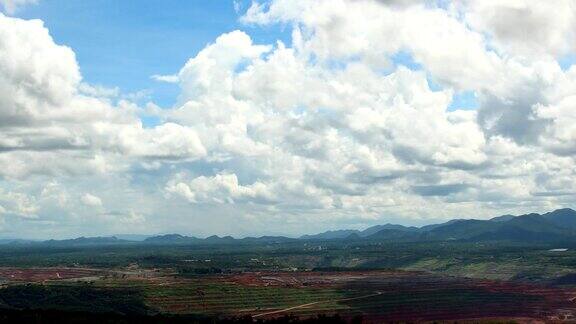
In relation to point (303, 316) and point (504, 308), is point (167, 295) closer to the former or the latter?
point (303, 316)

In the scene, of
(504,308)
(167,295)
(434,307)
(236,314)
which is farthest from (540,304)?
(167,295)

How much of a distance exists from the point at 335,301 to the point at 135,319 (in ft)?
264

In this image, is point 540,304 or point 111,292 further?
point 111,292

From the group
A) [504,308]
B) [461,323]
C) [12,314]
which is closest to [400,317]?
[461,323]

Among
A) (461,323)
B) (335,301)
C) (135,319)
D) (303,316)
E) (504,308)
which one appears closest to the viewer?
(135,319)

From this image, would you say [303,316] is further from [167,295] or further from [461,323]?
[167,295]

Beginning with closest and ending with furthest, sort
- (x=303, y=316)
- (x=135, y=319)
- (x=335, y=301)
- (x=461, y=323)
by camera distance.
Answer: (x=135, y=319) < (x=461, y=323) < (x=303, y=316) < (x=335, y=301)

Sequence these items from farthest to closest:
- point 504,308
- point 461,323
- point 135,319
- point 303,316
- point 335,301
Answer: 1. point 335,301
2. point 504,308
3. point 303,316
4. point 461,323
5. point 135,319

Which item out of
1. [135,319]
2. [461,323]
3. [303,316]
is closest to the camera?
[135,319]

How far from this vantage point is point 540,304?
18275cm

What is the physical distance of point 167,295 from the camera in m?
199

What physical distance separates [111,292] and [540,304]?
12451 cm

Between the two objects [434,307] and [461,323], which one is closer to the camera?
[461,323]

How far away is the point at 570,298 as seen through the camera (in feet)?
637
